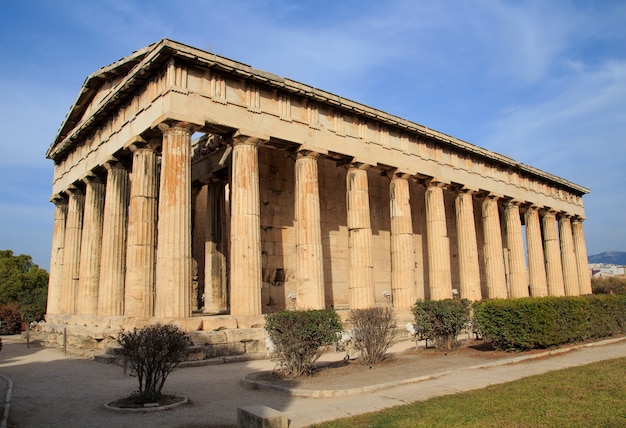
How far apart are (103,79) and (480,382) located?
21262 millimetres

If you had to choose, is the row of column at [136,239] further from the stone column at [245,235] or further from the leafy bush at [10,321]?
the leafy bush at [10,321]

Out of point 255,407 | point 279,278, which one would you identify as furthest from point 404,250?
point 255,407

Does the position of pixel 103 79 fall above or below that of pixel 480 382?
above

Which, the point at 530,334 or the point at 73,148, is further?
the point at 73,148

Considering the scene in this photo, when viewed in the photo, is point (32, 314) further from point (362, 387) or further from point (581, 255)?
point (581, 255)

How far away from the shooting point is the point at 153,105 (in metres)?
18.1

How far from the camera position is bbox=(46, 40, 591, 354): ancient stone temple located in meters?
17.5

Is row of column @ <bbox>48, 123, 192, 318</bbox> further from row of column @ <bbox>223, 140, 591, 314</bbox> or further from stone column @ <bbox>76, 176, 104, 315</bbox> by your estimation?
row of column @ <bbox>223, 140, 591, 314</bbox>

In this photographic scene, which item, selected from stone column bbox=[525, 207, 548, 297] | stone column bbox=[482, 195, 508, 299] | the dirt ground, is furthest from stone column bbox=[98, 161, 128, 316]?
stone column bbox=[525, 207, 548, 297]

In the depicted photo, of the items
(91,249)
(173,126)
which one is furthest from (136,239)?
(91,249)

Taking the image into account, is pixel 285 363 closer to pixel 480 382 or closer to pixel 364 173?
pixel 480 382

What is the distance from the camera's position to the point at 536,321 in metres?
13.9

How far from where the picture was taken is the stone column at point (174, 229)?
16.3 meters

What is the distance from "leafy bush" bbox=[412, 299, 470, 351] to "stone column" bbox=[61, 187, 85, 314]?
17962 mm
